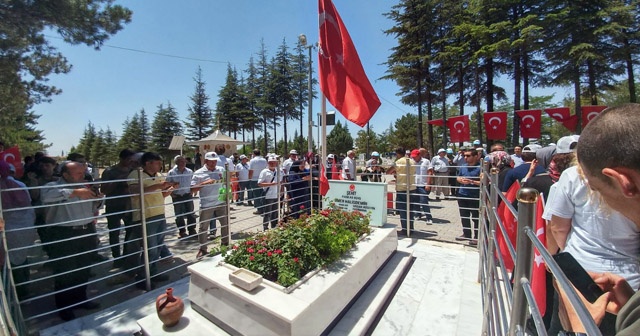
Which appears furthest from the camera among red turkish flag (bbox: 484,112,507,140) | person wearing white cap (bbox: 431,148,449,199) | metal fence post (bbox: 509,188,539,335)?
red turkish flag (bbox: 484,112,507,140)

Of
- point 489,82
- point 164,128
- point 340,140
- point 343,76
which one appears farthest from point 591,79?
point 164,128

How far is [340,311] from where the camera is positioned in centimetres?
328

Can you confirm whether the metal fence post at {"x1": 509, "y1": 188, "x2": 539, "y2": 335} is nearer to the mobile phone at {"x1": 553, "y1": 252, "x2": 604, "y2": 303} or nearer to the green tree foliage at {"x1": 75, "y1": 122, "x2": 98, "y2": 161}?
the mobile phone at {"x1": 553, "y1": 252, "x2": 604, "y2": 303}

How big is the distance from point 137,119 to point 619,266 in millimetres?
58769

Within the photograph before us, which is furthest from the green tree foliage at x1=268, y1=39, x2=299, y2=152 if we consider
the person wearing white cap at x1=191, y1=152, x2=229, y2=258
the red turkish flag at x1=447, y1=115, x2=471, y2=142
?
the person wearing white cap at x1=191, y1=152, x2=229, y2=258

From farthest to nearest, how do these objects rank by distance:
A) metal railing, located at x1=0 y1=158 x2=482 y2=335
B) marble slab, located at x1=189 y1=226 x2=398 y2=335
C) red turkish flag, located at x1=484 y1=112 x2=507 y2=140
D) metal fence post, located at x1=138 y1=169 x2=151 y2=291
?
red turkish flag, located at x1=484 y1=112 x2=507 y2=140 < metal fence post, located at x1=138 y1=169 x2=151 y2=291 < metal railing, located at x1=0 y1=158 x2=482 y2=335 < marble slab, located at x1=189 y1=226 x2=398 y2=335

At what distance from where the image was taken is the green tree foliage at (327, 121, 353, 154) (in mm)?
54344

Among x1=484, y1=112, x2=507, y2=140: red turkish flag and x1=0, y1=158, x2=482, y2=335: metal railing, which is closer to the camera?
x1=0, y1=158, x2=482, y2=335: metal railing

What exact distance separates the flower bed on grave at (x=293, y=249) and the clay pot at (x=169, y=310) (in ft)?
2.30

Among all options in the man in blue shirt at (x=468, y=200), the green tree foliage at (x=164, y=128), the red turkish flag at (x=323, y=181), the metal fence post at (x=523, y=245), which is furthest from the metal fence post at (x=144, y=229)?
the green tree foliage at (x=164, y=128)

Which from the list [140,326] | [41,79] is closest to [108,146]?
[41,79]

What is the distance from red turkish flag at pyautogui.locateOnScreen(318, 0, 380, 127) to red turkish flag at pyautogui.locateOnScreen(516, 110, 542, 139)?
35.7 ft

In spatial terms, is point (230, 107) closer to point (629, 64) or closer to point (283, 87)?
point (283, 87)

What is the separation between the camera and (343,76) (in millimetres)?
5402
